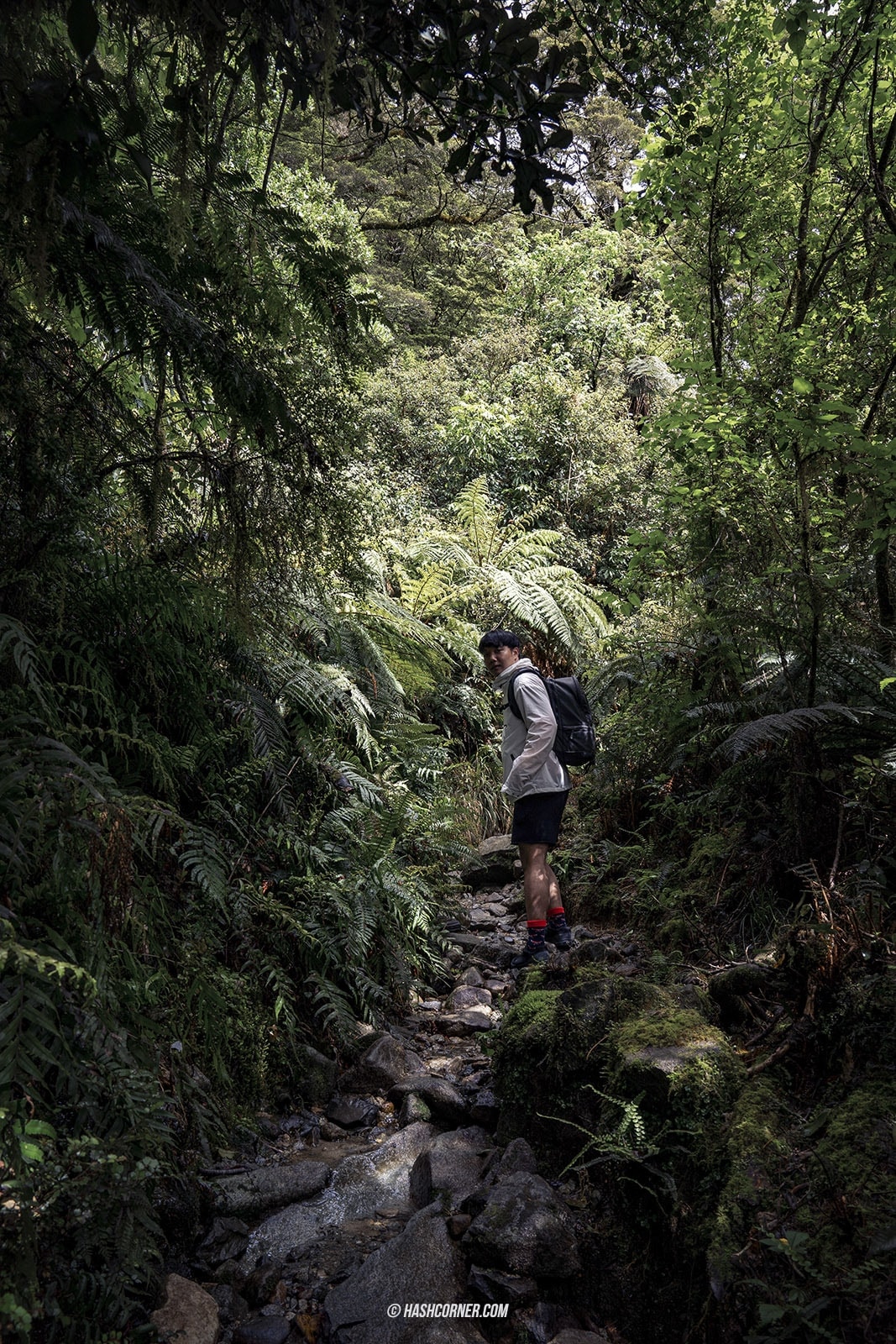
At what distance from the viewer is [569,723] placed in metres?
4.68

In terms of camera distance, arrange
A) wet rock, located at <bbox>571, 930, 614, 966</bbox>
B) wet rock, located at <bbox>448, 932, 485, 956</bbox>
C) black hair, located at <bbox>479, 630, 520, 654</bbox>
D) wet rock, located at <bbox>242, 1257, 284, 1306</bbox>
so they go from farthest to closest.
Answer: wet rock, located at <bbox>448, 932, 485, 956</bbox> → black hair, located at <bbox>479, 630, 520, 654</bbox> → wet rock, located at <bbox>571, 930, 614, 966</bbox> → wet rock, located at <bbox>242, 1257, 284, 1306</bbox>

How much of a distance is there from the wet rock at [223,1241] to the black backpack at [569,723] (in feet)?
8.57

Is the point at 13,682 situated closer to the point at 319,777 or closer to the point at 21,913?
the point at 21,913

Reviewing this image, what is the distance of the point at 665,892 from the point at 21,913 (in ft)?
10.9

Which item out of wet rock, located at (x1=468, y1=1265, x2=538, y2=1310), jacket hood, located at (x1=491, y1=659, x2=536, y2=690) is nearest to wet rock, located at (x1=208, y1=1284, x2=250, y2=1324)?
wet rock, located at (x1=468, y1=1265, x2=538, y2=1310)

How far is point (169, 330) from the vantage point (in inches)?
107

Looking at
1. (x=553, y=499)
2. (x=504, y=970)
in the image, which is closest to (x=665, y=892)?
(x=504, y=970)

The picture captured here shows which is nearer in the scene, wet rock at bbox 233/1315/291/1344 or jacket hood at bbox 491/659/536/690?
wet rock at bbox 233/1315/291/1344

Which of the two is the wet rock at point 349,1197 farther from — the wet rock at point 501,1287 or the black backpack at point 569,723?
the black backpack at point 569,723

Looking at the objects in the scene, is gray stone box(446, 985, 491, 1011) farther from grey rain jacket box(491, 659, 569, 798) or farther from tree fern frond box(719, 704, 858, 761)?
tree fern frond box(719, 704, 858, 761)

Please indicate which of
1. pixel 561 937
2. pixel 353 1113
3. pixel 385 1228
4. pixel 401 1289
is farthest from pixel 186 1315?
pixel 561 937

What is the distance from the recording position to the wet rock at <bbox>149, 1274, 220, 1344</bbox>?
2295 millimetres

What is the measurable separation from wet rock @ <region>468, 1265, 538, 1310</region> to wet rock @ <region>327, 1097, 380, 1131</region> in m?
1.18

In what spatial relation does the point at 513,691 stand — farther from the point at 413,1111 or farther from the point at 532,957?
the point at 413,1111
